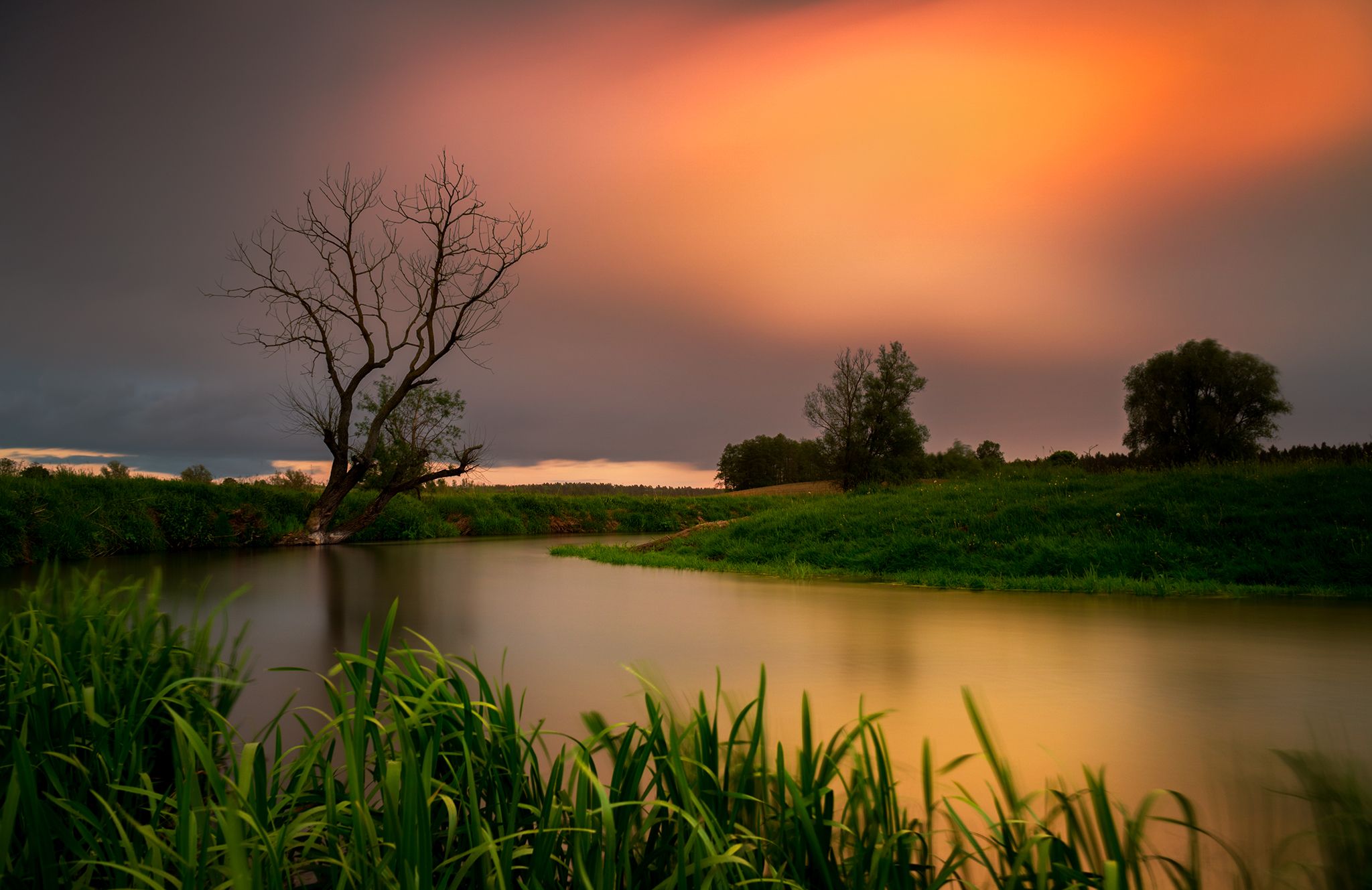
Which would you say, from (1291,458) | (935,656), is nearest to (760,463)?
(1291,458)

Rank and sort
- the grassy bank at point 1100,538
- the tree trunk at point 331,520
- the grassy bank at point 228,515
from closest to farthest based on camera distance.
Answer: the grassy bank at point 1100,538 → the grassy bank at point 228,515 → the tree trunk at point 331,520

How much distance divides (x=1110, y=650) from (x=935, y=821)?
326 cm

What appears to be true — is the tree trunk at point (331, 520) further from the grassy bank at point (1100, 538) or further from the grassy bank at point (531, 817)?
the grassy bank at point (531, 817)

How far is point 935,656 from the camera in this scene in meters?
4.52

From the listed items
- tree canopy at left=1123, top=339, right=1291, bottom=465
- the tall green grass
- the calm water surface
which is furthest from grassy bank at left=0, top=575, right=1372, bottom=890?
tree canopy at left=1123, top=339, right=1291, bottom=465

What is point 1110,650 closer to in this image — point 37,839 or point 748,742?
point 748,742

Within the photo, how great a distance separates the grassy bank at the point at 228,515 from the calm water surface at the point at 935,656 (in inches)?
126

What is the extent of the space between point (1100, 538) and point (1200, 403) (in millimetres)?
35629

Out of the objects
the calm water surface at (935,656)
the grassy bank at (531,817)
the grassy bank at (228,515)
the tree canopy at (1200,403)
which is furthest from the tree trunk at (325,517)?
the tree canopy at (1200,403)

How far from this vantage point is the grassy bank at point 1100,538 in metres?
8.14

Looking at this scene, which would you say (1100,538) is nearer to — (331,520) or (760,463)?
(331,520)

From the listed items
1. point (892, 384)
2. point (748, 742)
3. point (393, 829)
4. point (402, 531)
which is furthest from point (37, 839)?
point (892, 384)

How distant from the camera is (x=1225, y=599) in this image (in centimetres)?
707

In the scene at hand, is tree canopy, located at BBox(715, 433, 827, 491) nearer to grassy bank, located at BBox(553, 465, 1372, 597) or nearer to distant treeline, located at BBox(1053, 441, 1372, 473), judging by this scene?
distant treeline, located at BBox(1053, 441, 1372, 473)
